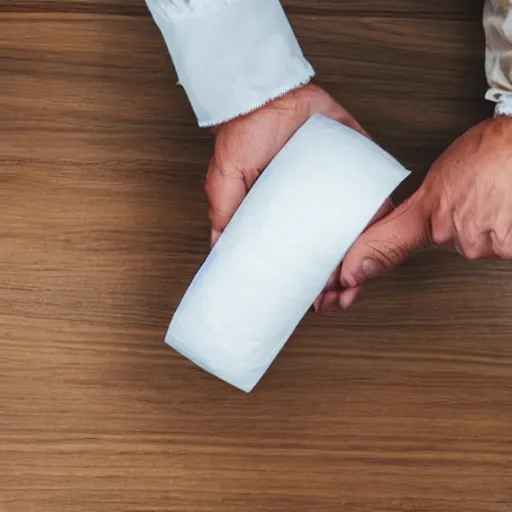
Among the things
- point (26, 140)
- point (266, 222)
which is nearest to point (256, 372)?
point (266, 222)

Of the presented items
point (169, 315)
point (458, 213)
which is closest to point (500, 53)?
point (458, 213)

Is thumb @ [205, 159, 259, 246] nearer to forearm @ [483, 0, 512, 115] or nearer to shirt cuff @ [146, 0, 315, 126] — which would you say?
shirt cuff @ [146, 0, 315, 126]

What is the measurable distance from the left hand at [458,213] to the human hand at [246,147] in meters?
0.07

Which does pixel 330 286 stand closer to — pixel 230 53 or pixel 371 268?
pixel 371 268

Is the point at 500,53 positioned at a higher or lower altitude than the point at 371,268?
A: higher

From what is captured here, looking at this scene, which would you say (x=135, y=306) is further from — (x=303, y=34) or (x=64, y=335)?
(x=303, y=34)

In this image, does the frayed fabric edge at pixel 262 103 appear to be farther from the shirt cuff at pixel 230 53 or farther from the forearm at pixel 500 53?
the forearm at pixel 500 53

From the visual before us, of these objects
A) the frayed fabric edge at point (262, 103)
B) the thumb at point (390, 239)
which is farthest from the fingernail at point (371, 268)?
the frayed fabric edge at point (262, 103)

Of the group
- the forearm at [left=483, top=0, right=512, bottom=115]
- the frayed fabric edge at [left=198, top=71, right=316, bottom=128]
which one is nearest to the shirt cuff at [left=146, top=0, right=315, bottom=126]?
the frayed fabric edge at [left=198, top=71, right=316, bottom=128]

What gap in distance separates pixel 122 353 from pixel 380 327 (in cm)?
16

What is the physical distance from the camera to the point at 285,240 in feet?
1.26

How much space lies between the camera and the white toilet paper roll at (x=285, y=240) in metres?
0.38

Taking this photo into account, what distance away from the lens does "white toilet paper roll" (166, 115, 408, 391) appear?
1.26ft

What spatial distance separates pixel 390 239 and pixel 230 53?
0.13 meters
